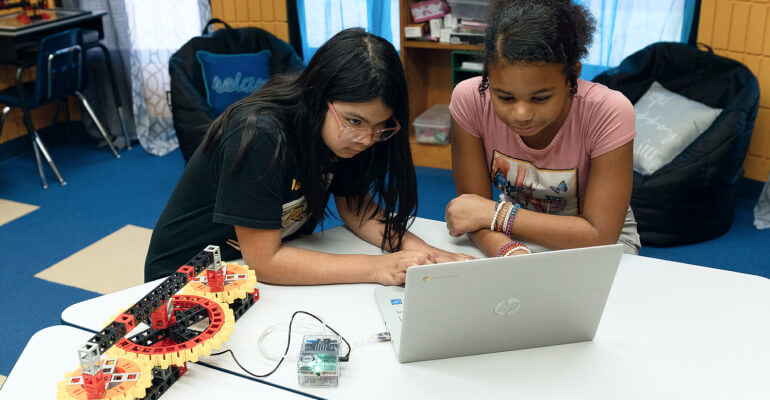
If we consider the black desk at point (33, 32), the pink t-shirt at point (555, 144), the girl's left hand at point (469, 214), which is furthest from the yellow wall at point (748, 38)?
the black desk at point (33, 32)

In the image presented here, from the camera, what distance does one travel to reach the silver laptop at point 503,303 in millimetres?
1005

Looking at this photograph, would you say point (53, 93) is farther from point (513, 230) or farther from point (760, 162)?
point (760, 162)

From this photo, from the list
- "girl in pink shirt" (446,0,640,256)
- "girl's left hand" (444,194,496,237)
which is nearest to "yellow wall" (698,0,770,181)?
"girl in pink shirt" (446,0,640,256)

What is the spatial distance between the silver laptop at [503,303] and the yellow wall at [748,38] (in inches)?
95.8

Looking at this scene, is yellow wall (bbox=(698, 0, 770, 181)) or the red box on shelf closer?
yellow wall (bbox=(698, 0, 770, 181))

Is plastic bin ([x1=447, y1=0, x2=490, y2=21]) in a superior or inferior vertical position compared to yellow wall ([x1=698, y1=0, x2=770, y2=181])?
superior

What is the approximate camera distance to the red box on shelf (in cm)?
343

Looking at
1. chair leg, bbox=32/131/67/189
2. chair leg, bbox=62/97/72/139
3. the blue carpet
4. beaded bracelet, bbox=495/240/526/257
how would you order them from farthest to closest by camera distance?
chair leg, bbox=62/97/72/139
chair leg, bbox=32/131/67/189
the blue carpet
beaded bracelet, bbox=495/240/526/257

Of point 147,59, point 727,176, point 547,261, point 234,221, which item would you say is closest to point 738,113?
point 727,176

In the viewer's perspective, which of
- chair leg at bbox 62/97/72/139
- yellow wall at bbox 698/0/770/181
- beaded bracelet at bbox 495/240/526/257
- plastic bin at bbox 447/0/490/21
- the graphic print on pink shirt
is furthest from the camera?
chair leg at bbox 62/97/72/139

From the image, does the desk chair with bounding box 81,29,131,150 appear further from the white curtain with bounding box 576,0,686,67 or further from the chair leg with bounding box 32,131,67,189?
the white curtain with bounding box 576,0,686,67

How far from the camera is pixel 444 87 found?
152 inches

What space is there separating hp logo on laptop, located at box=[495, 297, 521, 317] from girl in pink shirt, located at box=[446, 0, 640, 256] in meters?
0.31

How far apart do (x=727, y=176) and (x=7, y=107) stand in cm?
364
